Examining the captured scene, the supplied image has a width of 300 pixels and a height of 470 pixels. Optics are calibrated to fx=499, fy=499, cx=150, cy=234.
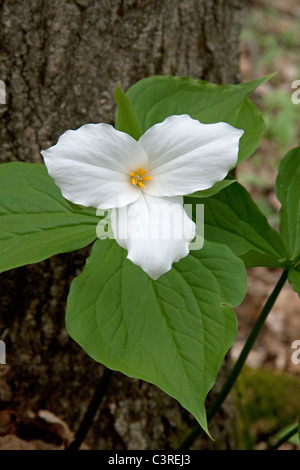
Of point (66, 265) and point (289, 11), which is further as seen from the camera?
point (289, 11)

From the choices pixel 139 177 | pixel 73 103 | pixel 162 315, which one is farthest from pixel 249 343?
pixel 73 103

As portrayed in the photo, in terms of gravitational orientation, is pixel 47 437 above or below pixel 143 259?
below

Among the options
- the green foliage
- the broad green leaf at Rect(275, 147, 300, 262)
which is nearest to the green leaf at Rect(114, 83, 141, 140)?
the broad green leaf at Rect(275, 147, 300, 262)

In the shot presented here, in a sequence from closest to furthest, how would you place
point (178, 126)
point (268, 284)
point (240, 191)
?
1. point (178, 126)
2. point (240, 191)
3. point (268, 284)

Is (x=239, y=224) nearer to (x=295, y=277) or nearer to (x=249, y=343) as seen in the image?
(x=295, y=277)

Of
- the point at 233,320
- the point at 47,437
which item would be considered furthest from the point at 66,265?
the point at 233,320

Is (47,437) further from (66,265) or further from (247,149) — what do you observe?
(247,149)
